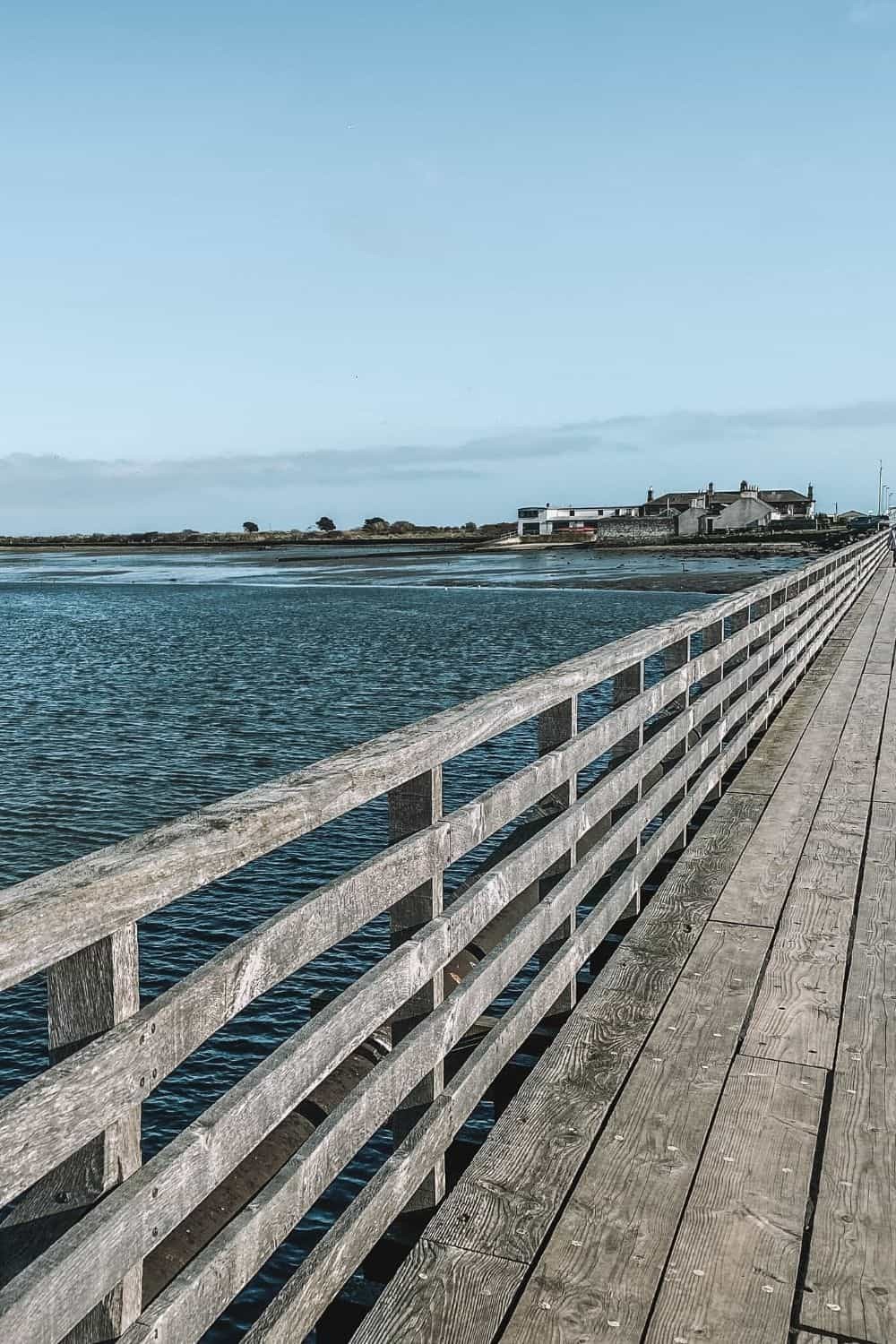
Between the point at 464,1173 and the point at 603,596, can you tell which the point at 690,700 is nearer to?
the point at 464,1173

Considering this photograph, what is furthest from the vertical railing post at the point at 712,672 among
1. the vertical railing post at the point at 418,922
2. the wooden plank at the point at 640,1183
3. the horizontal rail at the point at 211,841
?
the vertical railing post at the point at 418,922

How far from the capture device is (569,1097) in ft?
12.0

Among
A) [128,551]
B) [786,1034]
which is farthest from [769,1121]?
[128,551]

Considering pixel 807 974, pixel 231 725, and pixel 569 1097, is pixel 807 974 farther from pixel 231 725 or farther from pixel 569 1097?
pixel 231 725

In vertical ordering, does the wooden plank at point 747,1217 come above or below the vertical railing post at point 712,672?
below

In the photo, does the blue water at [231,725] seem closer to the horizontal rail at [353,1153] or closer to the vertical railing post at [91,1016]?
the horizontal rail at [353,1153]

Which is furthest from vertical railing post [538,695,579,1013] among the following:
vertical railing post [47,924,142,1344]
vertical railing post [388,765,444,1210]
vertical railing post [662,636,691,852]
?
vertical railing post [47,924,142,1344]

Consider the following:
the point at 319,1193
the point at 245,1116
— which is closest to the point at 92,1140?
the point at 245,1116

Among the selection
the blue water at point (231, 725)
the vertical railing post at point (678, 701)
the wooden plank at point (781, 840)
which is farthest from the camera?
the blue water at point (231, 725)

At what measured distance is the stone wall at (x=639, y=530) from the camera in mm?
126188

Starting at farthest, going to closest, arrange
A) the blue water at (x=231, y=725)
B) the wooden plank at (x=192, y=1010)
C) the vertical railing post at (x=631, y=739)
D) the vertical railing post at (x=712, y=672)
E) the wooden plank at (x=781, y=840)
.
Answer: the blue water at (x=231, y=725) < the vertical railing post at (x=712, y=672) < the wooden plank at (x=781, y=840) < the vertical railing post at (x=631, y=739) < the wooden plank at (x=192, y=1010)

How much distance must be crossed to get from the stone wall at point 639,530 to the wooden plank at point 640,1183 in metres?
122

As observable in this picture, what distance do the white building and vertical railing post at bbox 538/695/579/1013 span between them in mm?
151747

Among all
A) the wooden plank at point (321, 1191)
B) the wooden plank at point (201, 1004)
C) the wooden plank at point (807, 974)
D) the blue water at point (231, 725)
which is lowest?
the blue water at point (231, 725)
